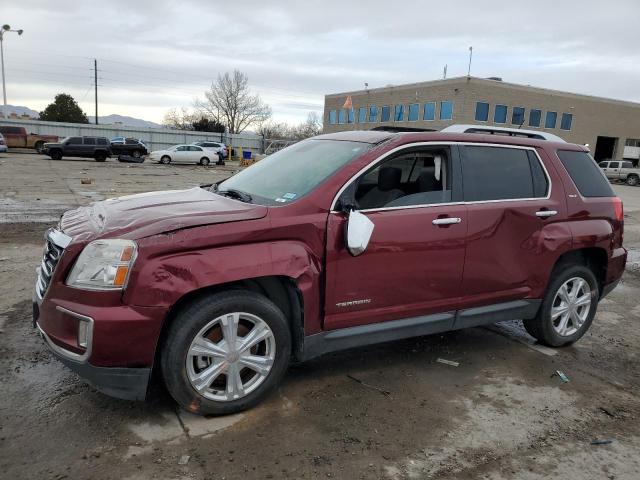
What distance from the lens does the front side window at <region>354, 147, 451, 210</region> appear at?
376cm

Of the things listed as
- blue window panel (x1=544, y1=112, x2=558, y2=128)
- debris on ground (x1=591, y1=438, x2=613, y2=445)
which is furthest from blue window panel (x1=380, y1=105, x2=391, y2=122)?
debris on ground (x1=591, y1=438, x2=613, y2=445)

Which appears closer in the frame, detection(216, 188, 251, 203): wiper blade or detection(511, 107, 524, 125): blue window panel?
detection(216, 188, 251, 203): wiper blade

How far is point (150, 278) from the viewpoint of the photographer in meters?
2.85

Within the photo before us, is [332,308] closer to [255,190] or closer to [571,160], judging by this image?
[255,190]

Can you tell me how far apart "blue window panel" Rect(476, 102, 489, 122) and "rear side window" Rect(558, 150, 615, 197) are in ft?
142

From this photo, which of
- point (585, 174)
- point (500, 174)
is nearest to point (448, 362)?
point (500, 174)

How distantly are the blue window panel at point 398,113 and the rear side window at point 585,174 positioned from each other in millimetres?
48331

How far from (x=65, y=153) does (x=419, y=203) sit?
109 feet

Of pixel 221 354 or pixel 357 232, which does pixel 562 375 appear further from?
pixel 221 354

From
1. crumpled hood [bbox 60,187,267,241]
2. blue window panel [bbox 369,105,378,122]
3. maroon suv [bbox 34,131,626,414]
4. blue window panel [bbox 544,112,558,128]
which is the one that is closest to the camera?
maroon suv [bbox 34,131,626,414]

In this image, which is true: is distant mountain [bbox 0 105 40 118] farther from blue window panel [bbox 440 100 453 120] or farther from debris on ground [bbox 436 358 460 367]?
debris on ground [bbox 436 358 460 367]

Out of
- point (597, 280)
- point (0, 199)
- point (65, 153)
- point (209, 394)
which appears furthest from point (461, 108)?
point (209, 394)

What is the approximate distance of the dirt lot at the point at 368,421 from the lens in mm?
2795

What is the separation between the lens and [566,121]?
51.0 meters
